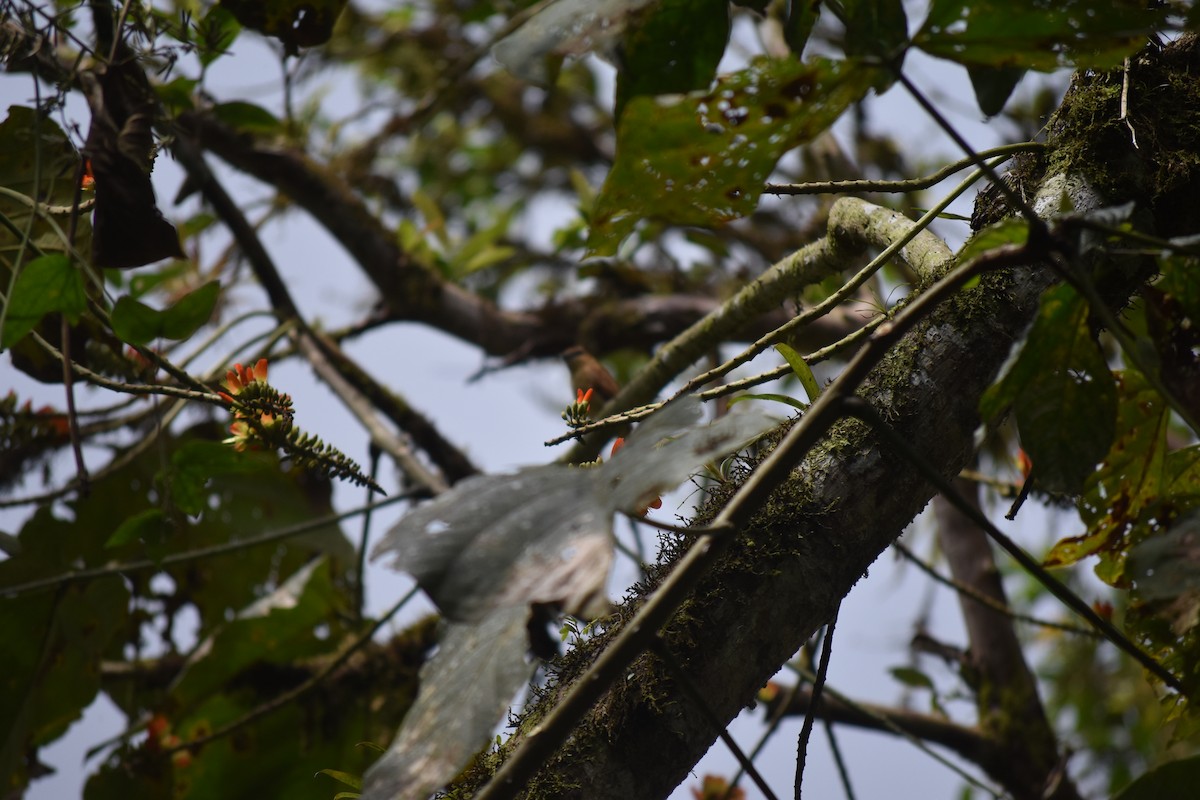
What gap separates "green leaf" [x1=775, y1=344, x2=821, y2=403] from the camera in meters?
0.75

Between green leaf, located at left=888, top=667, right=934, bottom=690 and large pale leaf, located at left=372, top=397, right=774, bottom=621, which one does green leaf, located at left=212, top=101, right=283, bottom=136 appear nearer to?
large pale leaf, located at left=372, top=397, right=774, bottom=621

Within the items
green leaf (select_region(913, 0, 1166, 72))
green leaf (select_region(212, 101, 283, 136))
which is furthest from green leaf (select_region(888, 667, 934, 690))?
green leaf (select_region(212, 101, 283, 136))

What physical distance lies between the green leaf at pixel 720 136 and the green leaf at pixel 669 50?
57 millimetres

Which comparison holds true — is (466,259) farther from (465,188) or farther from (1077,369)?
(1077,369)

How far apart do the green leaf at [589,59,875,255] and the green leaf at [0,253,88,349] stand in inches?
18.8

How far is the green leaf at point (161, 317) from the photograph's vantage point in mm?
813

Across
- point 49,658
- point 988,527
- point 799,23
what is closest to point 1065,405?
point 988,527

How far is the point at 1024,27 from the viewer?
0.53m

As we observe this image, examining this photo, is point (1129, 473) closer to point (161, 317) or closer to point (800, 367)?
point (800, 367)

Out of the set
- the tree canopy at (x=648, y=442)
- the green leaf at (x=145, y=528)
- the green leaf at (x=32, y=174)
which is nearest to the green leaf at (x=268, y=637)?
the tree canopy at (x=648, y=442)

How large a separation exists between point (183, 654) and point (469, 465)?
681 millimetres

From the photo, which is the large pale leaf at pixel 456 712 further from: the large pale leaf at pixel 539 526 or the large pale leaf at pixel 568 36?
the large pale leaf at pixel 568 36

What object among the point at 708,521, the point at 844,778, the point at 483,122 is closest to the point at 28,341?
the point at 708,521

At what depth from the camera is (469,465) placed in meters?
1.75
